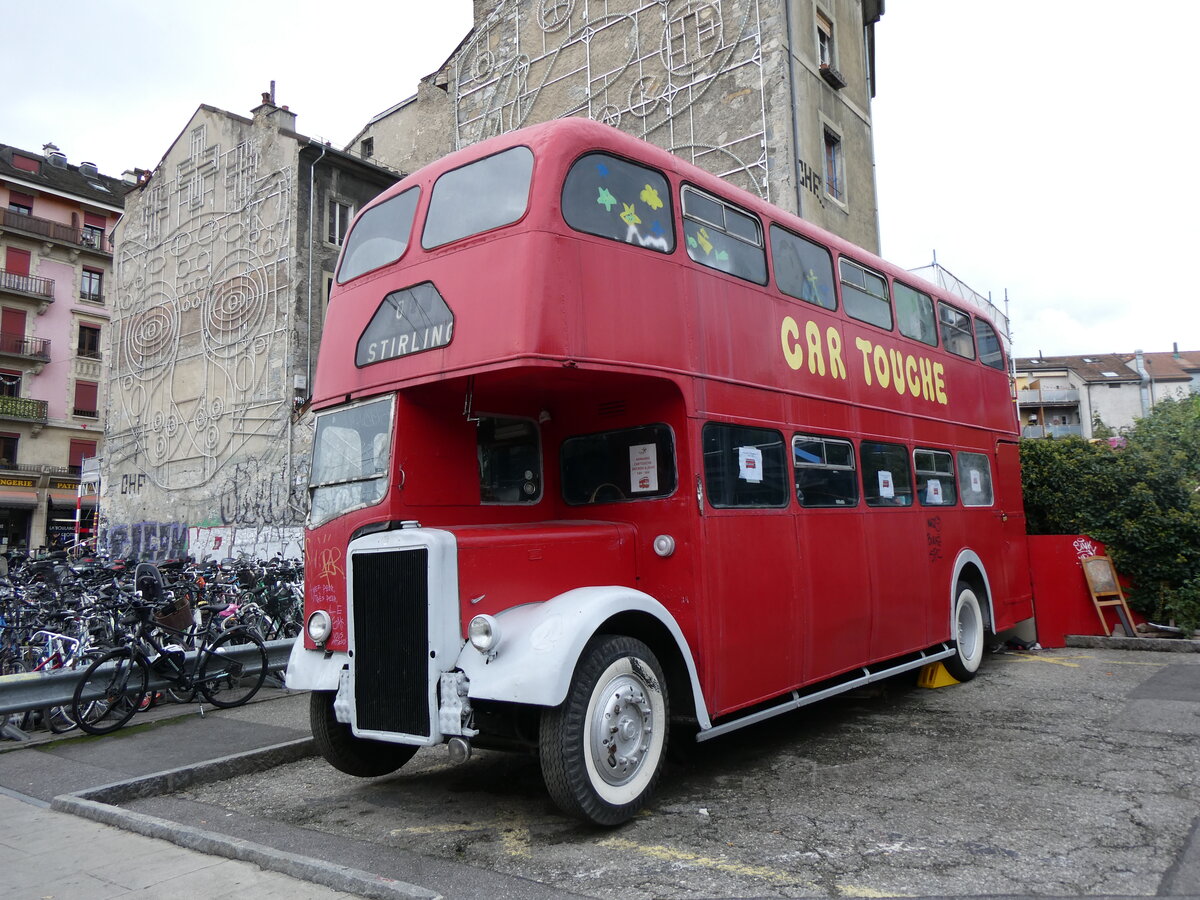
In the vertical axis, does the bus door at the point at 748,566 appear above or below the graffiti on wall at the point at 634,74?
below

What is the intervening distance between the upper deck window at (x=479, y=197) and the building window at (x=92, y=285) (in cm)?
4500

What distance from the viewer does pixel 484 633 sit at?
4.65 metres

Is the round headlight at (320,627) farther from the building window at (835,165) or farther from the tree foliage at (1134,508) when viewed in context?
the building window at (835,165)

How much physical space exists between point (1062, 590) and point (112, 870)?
1094 centimetres

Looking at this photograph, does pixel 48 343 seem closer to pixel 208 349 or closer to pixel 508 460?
pixel 208 349

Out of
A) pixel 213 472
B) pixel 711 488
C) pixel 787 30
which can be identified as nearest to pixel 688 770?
pixel 711 488

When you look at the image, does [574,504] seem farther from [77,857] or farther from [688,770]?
[77,857]

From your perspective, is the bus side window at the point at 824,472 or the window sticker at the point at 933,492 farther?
the window sticker at the point at 933,492

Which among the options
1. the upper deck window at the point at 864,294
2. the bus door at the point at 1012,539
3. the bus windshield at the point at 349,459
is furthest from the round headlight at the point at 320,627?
the bus door at the point at 1012,539

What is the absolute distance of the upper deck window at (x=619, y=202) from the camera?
17.3 feet

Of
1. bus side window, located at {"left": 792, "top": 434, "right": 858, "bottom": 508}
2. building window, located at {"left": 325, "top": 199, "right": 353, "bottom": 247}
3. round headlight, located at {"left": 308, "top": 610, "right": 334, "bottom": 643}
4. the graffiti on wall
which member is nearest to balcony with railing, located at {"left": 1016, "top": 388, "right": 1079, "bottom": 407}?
the graffiti on wall

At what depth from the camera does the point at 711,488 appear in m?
5.80

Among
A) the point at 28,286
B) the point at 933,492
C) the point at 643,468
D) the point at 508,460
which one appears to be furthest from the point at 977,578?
the point at 28,286

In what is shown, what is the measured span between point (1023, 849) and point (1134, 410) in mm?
81718
